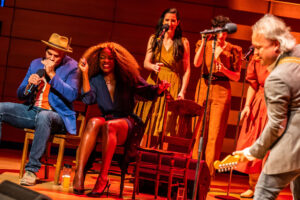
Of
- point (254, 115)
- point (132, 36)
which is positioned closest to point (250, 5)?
point (132, 36)

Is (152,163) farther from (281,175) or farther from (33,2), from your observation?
(33,2)

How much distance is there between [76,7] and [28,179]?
3.18 meters

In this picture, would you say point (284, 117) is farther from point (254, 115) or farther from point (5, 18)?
point (5, 18)

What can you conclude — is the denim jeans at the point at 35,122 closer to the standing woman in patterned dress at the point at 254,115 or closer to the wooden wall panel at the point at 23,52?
the standing woman in patterned dress at the point at 254,115

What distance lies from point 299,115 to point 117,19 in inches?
180

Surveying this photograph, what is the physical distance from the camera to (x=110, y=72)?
435 cm

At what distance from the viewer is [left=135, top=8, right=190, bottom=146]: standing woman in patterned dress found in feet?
15.8

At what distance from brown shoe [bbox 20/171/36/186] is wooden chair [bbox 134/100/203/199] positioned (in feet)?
3.01

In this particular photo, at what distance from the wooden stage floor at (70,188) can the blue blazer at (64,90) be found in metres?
0.59

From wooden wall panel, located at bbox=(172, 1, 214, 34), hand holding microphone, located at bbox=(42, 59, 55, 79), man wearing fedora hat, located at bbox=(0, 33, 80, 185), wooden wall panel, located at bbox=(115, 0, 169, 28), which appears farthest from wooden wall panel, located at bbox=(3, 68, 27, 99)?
wooden wall panel, located at bbox=(172, 1, 214, 34)

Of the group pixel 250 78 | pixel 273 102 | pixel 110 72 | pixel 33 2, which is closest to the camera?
pixel 273 102

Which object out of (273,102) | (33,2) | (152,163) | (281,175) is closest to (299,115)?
(273,102)

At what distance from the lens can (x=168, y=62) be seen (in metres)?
4.85

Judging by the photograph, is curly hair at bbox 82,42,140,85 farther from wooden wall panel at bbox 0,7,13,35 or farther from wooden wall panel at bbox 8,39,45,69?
wooden wall panel at bbox 0,7,13,35
